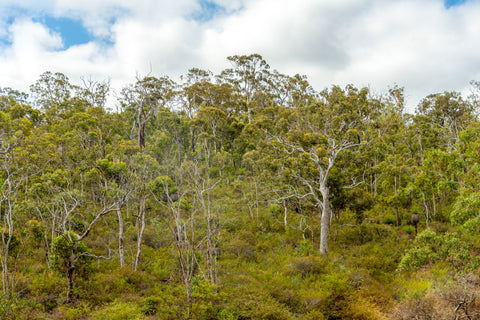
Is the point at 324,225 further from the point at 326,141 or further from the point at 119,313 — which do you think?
the point at 119,313

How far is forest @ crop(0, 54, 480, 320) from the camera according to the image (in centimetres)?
1063

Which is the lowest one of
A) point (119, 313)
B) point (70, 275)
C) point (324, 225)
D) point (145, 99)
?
point (119, 313)

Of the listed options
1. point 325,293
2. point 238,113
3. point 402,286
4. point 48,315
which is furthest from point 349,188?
point 238,113

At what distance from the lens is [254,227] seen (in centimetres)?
1986

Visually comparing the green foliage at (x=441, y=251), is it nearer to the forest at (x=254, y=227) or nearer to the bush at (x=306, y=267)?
the forest at (x=254, y=227)

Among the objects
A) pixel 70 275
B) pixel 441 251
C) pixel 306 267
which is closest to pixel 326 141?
pixel 306 267

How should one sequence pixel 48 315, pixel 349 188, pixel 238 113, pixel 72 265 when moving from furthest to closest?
pixel 238 113 → pixel 349 188 → pixel 72 265 → pixel 48 315

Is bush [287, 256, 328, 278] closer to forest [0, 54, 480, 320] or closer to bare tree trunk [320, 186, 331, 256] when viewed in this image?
forest [0, 54, 480, 320]

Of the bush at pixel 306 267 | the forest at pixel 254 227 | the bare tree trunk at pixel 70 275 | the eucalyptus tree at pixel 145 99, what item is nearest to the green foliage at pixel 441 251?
the forest at pixel 254 227

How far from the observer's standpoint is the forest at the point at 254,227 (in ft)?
34.9

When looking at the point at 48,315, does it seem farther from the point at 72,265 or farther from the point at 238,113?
the point at 238,113

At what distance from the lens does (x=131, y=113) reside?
105 feet

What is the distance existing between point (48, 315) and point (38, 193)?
6567 mm

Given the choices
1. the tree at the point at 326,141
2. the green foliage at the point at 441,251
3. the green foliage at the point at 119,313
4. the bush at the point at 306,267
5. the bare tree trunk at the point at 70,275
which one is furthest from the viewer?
the tree at the point at 326,141
